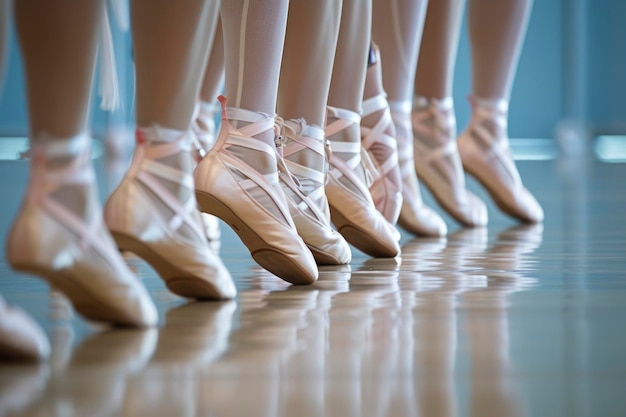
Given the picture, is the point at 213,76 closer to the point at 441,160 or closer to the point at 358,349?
the point at 441,160

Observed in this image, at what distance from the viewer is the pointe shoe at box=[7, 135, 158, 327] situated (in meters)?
0.86

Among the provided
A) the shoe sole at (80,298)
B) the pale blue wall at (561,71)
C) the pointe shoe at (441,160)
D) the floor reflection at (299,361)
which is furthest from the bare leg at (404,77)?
the pale blue wall at (561,71)

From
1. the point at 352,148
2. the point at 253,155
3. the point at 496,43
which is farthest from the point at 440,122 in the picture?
the point at 253,155

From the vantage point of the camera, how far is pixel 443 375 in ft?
2.57

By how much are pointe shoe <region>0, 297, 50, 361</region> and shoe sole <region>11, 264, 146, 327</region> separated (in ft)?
0.27

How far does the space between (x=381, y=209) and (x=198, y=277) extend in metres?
0.72

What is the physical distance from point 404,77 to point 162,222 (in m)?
1.02

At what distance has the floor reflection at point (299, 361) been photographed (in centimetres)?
70

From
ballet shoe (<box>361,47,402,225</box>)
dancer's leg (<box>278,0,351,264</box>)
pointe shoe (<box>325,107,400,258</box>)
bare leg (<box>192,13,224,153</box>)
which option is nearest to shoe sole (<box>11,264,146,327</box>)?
dancer's leg (<box>278,0,351,264</box>)

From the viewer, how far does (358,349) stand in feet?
2.87

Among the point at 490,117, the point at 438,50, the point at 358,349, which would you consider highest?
the point at 438,50

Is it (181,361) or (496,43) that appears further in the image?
(496,43)

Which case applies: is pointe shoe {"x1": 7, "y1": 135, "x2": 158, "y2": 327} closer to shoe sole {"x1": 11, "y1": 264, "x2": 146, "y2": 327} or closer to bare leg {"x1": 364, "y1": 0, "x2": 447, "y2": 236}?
shoe sole {"x1": 11, "y1": 264, "x2": 146, "y2": 327}

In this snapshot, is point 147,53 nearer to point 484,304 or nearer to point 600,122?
point 484,304
